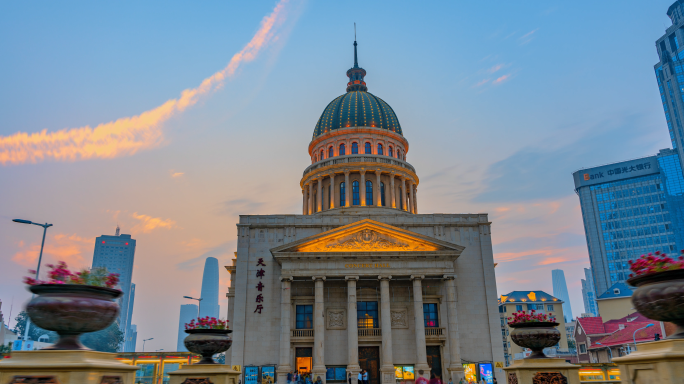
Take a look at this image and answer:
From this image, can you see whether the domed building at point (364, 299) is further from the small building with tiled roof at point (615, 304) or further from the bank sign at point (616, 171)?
the bank sign at point (616, 171)

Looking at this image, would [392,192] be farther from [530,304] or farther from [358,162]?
[530,304]

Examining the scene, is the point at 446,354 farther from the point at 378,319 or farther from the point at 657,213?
the point at 657,213

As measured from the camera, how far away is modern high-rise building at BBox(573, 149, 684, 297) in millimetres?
127812

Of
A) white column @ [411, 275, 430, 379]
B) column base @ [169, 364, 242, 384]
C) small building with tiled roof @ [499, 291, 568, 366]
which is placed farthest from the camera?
small building with tiled roof @ [499, 291, 568, 366]

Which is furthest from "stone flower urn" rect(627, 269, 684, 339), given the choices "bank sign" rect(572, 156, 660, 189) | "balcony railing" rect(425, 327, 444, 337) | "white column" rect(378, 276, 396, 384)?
"bank sign" rect(572, 156, 660, 189)

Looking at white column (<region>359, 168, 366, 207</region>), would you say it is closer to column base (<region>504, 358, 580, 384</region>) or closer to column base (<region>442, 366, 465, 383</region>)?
column base (<region>442, 366, 465, 383</region>)

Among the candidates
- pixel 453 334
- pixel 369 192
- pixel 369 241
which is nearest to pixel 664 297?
pixel 453 334

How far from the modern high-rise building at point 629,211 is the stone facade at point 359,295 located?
335ft

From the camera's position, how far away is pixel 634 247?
130750mm

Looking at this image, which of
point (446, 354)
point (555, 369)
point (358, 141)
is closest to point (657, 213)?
point (358, 141)

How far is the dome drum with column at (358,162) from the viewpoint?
58.2 meters

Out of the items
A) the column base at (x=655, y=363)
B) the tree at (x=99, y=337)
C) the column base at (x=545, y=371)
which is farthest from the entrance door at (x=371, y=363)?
the tree at (x=99, y=337)

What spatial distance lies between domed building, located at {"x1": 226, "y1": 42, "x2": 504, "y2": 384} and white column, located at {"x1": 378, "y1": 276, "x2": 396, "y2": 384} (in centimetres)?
8

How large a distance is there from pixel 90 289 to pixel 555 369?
484 inches
